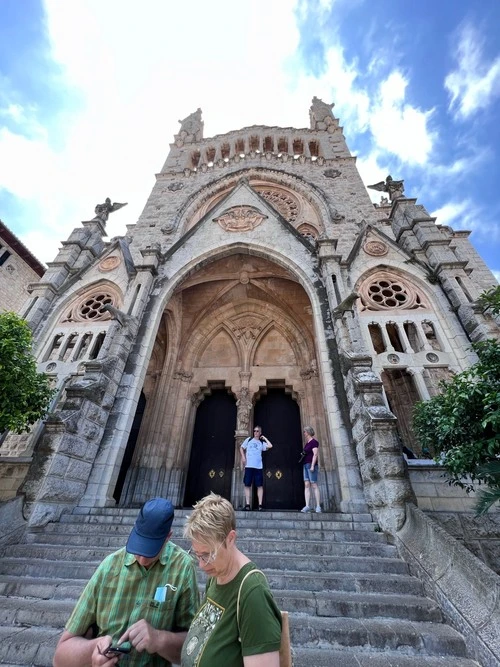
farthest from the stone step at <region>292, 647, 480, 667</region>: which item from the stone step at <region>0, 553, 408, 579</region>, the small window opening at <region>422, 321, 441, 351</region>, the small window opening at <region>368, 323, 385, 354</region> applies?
the small window opening at <region>422, 321, 441, 351</region>

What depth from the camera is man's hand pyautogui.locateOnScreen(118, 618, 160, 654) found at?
4.53 feet

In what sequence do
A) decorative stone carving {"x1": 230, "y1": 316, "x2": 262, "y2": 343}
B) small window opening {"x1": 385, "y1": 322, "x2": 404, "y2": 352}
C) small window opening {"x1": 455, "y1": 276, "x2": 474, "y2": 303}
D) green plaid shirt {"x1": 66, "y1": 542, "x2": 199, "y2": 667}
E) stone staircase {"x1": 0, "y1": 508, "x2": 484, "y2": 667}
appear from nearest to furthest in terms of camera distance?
1. green plaid shirt {"x1": 66, "y1": 542, "x2": 199, "y2": 667}
2. stone staircase {"x1": 0, "y1": 508, "x2": 484, "y2": 667}
3. small window opening {"x1": 455, "y1": 276, "x2": 474, "y2": 303}
4. small window opening {"x1": 385, "y1": 322, "x2": 404, "y2": 352}
5. decorative stone carving {"x1": 230, "y1": 316, "x2": 262, "y2": 343}

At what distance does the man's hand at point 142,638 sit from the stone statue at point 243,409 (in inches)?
330

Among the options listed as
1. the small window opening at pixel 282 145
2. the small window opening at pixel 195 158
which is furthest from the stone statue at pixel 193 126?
the small window opening at pixel 282 145

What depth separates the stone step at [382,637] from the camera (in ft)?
8.71

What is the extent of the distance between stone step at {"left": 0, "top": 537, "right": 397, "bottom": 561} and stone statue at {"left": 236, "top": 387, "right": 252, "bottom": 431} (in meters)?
5.36

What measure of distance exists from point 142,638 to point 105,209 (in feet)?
54.2

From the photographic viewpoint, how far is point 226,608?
4.53 feet

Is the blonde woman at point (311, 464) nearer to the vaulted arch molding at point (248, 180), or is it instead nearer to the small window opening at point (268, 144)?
the vaulted arch molding at point (248, 180)

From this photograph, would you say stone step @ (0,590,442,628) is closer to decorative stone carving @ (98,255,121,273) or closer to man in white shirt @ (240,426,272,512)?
man in white shirt @ (240,426,272,512)

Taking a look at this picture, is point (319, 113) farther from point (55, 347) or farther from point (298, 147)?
point (55, 347)

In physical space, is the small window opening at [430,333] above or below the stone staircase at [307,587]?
above

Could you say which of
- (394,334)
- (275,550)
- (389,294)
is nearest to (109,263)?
(389,294)

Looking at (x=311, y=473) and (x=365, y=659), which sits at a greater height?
(x=311, y=473)
